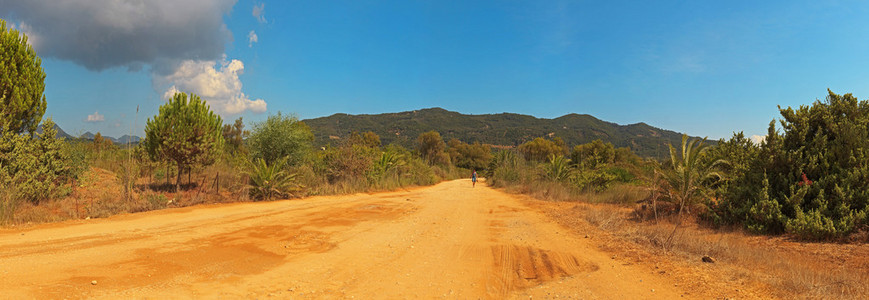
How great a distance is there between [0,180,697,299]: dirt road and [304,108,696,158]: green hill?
77.2 m

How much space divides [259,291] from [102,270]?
203cm

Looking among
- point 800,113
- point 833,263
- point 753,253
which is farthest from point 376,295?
point 800,113

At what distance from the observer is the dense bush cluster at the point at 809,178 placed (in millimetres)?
7129

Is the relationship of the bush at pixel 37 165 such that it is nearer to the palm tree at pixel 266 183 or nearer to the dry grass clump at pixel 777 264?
the palm tree at pixel 266 183

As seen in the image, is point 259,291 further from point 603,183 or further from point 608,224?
point 603,183

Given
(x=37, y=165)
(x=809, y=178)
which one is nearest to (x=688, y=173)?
(x=809, y=178)

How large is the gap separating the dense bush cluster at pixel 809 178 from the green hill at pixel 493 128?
3085 inches

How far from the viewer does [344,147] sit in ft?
69.3

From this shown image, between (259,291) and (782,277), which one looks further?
(782,277)

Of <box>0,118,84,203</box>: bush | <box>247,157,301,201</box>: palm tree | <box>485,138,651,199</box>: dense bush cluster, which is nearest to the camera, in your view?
<box>0,118,84,203</box>: bush

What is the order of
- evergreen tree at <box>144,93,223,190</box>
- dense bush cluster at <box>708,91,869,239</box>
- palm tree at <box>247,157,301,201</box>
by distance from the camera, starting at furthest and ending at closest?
1. palm tree at <box>247,157,301,201</box>
2. evergreen tree at <box>144,93,223,190</box>
3. dense bush cluster at <box>708,91,869,239</box>

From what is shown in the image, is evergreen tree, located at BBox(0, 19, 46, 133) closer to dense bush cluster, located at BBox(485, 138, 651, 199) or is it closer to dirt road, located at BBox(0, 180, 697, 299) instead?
dirt road, located at BBox(0, 180, 697, 299)

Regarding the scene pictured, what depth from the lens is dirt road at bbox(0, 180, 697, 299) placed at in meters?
4.04

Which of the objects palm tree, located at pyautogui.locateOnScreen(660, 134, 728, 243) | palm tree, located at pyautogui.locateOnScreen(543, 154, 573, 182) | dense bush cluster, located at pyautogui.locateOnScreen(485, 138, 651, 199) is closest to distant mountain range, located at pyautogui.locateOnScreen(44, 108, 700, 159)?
dense bush cluster, located at pyautogui.locateOnScreen(485, 138, 651, 199)
